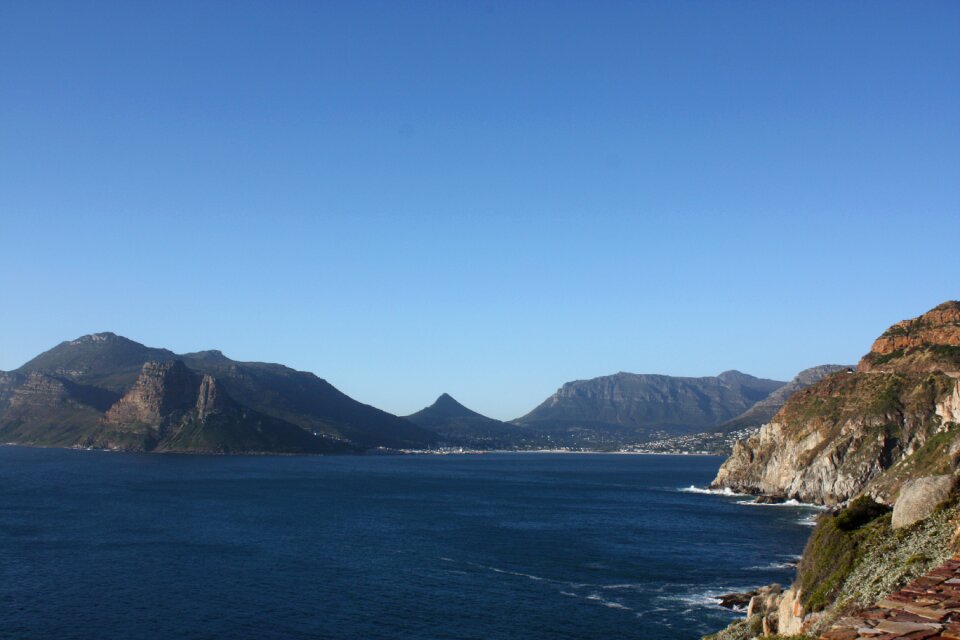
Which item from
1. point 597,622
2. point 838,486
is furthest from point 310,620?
point 838,486

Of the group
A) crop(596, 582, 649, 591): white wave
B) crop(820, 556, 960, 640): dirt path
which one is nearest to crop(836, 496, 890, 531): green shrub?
crop(820, 556, 960, 640): dirt path

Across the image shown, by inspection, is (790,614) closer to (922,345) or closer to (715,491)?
(715,491)

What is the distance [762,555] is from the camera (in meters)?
89.7

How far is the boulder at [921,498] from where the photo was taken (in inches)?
1337

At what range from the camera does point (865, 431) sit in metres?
140

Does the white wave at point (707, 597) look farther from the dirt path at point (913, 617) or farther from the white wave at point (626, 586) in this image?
the dirt path at point (913, 617)

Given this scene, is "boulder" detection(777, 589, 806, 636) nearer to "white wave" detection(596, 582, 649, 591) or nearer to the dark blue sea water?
the dark blue sea water

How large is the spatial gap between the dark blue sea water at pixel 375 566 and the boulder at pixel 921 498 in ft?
82.8

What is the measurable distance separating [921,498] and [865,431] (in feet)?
384

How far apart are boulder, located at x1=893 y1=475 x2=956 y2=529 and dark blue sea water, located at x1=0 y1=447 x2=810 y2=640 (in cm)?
2523

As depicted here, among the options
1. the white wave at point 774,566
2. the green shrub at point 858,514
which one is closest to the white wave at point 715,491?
the white wave at point 774,566

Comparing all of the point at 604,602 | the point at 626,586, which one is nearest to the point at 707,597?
the point at 626,586

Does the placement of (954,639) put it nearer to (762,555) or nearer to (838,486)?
(762,555)

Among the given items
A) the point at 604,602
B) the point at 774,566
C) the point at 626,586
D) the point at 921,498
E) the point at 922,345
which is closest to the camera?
the point at 921,498
